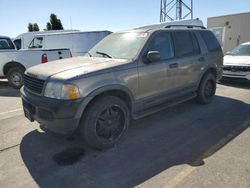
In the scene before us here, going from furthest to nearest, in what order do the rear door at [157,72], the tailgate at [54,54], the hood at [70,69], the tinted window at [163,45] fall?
the tailgate at [54,54], the tinted window at [163,45], the rear door at [157,72], the hood at [70,69]

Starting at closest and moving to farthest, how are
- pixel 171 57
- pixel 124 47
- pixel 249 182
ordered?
pixel 249 182, pixel 124 47, pixel 171 57

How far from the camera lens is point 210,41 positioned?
6.14 meters

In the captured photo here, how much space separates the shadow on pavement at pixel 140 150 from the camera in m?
3.16

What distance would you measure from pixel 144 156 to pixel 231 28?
710 inches

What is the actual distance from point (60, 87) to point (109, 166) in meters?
1.33

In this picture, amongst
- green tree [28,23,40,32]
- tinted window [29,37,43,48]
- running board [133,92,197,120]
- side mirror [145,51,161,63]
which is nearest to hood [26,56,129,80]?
side mirror [145,51,161,63]

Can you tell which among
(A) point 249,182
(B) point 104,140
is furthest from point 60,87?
(A) point 249,182

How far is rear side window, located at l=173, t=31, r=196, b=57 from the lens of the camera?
16.6 feet

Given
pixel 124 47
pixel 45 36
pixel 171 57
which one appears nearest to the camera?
pixel 124 47

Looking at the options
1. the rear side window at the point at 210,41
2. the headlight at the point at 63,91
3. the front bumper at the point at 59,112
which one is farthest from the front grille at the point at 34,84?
the rear side window at the point at 210,41

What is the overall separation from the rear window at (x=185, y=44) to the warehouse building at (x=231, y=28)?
43.4ft

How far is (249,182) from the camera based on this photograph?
2949 mm

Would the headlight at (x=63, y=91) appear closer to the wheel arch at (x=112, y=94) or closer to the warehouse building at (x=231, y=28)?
the wheel arch at (x=112, y=94)

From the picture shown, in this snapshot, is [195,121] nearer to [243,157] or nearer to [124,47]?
[243,157]
